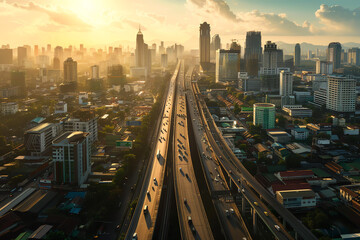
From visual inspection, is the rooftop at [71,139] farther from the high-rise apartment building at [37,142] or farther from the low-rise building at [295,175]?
the low-rise building at [295,175]

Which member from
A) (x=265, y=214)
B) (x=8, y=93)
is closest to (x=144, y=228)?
(x=265, y=214)

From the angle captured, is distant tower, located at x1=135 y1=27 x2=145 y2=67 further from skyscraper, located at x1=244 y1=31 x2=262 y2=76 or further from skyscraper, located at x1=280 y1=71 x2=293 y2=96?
skyscraper, located at x1=280 y1=71 x2=293 y2=96

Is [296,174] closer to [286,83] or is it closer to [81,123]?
[81,123]

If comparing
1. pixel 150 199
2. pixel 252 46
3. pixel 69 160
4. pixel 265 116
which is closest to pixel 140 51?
pixel 252 46

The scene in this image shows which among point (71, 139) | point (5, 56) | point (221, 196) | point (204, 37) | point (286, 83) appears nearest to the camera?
point (221, 196)

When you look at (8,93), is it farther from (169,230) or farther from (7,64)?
(169,230)

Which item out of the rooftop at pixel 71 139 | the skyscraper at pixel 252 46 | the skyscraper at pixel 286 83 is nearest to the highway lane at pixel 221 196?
the rooftop at pixel 71 139

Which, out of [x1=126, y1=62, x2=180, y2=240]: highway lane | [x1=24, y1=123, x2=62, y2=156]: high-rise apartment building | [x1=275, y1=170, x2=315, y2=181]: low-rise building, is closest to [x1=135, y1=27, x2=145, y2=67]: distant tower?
[x1=24, y1=123, x2=62, y2=156]: high-rise apartment building
